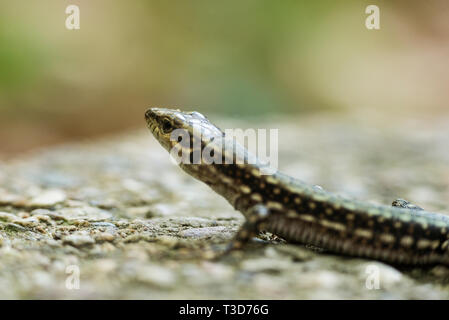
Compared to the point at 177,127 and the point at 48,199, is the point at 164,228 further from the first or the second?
the point at 48,199

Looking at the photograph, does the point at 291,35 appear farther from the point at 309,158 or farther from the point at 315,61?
the point at 309,158

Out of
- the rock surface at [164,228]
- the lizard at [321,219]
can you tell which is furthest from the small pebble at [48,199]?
the lizard at [321,219]

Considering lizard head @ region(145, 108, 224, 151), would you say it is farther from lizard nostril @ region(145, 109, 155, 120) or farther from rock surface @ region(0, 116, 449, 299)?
rock surface @ region(0, 116, 449, 299)

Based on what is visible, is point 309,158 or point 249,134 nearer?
point 309,158

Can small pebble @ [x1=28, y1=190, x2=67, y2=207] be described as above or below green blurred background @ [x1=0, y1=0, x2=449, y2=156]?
below

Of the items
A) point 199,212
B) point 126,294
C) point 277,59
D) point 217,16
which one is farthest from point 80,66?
point 126,294

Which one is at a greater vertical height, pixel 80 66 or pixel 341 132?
pixel 80 66

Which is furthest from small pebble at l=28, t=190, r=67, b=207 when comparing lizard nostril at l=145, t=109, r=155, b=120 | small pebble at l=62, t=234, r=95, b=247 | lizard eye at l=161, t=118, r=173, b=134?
lizard eye at l=161, t=118, r=173, b=134
